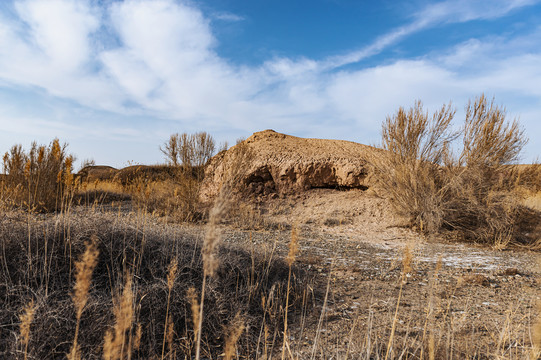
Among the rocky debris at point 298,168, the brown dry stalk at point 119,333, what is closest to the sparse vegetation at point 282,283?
the brown dry stalk at point 119,333

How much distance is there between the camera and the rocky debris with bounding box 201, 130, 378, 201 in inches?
380

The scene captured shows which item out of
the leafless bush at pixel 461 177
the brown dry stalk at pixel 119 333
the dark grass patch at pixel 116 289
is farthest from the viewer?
the leafless bush at pixel 461 177

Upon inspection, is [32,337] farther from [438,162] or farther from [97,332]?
[438,162]

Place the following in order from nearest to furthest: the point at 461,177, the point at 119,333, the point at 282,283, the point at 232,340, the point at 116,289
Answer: the point at 119,333, the point at 232,340, the point at 116,289, the point at 282,283, the point at 461,177

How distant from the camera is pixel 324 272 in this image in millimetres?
4188

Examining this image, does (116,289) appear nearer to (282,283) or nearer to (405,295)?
(282,283)

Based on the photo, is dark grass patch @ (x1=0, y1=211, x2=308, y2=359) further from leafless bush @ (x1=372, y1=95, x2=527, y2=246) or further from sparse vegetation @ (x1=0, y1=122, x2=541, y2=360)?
leafless bush @ (x1=372, y1=95, x2=527, y2=246)

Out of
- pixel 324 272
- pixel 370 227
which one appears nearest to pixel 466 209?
pixel 370 227

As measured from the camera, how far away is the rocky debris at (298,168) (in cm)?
965

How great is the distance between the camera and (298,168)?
391 inches

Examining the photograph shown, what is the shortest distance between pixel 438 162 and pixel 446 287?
4.59 m

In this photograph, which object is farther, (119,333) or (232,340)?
(232,340)

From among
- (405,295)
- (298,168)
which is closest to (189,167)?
(298,168)

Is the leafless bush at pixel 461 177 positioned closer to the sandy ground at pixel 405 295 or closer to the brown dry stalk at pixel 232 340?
the sandy ground at pixel 405 295
